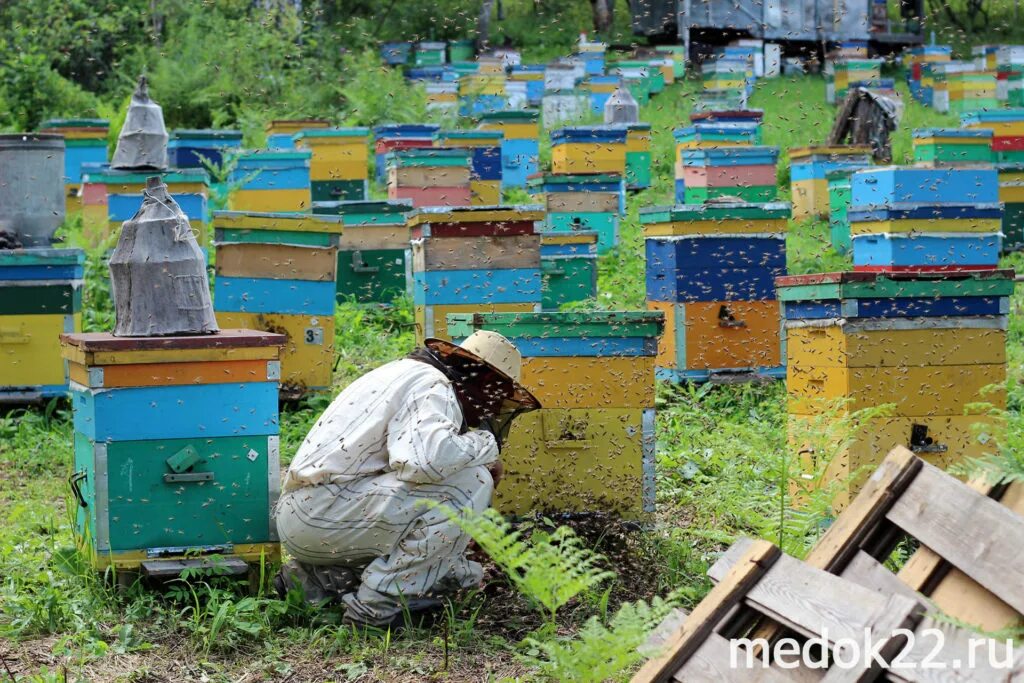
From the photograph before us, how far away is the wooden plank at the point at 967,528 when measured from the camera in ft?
8.58

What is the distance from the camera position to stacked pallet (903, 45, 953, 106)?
25203 mm

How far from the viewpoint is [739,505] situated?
4.52 metres

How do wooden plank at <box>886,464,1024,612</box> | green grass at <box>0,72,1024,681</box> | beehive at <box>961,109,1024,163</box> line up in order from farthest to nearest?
beehive at <box>961,109,1024,163</box> < green grass at <box>0,72,1024,681</box> < wooden plank at <box>886,464,1024,612</box>

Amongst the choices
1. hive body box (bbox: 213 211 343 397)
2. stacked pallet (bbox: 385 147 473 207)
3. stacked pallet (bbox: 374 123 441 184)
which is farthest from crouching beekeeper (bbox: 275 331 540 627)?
stacked pallet (bbox: 374 123 441 184)

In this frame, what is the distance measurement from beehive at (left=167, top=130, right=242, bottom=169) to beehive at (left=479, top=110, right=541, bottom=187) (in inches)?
127

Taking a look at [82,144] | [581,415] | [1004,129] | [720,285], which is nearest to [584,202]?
[720,285]

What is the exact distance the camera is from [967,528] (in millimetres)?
2744

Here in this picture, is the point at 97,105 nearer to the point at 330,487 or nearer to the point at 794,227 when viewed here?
the point at 794,227

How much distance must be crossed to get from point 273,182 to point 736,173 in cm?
423

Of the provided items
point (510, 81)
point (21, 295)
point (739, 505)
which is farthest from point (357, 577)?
point (510, 81)

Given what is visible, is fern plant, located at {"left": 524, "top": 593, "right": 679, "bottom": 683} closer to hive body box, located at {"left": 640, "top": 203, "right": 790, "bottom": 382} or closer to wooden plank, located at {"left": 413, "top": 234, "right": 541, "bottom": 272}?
wooden plank, located at {"left": 413, "top": 234, "right": 541, "bottom": 272}

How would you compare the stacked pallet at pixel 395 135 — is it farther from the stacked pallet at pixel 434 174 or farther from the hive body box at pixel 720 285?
the hive body box at pixel 720 285

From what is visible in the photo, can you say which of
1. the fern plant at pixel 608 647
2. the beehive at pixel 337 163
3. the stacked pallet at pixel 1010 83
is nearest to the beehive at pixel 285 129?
the beehive at pixel 337 163

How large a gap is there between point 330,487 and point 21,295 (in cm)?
348
